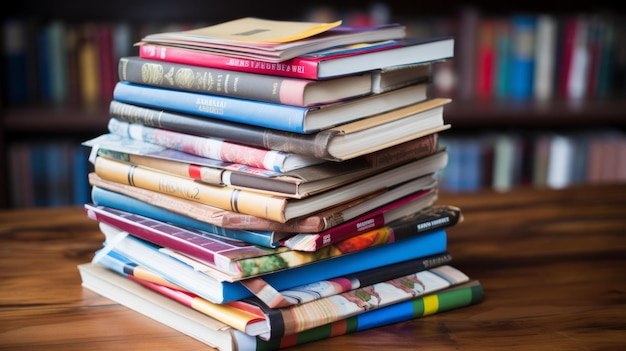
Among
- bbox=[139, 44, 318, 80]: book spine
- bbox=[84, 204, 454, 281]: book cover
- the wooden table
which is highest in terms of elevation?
bbox=[139, 44, 318, 80]: book spine

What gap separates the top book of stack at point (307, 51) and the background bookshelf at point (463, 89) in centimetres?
149

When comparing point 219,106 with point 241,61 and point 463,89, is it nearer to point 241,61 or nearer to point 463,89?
point 241,61

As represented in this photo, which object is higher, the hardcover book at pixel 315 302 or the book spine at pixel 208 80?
the book spine at pixel 208 80

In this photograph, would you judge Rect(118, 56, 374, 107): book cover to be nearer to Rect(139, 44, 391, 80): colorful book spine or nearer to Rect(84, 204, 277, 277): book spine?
Rect(139, 44, 391, 80): colorful book spine

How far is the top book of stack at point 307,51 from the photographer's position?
726mm

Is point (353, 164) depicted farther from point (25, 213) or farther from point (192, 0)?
point (192, 0)

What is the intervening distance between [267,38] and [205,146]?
5.0 inches

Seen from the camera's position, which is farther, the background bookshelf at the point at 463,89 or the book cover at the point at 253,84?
the background bookshelf at the point at 463,89

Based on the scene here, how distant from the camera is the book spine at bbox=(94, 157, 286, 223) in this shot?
0.73m

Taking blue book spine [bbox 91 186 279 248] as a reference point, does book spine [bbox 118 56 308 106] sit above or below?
above

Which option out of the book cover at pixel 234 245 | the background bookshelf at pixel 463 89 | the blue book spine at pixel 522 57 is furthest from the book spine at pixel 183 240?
the blue book spine at pixel 522 57

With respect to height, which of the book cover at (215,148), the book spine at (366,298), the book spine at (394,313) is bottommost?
the book spine at (394,313)

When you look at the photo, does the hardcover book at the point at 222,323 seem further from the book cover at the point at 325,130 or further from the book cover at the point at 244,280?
the book cover at the point at 325,130

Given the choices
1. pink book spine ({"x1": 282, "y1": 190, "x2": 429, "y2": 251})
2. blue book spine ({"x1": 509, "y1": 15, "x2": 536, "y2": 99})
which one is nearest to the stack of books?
pink book spine ({"x1": 282, "y1": 190, "x2": 429, "y2": 251})
